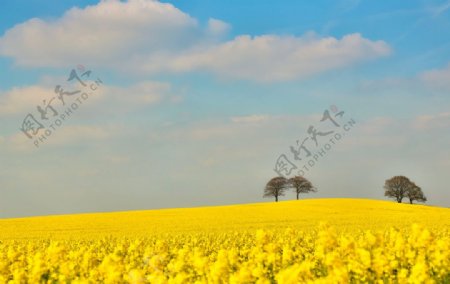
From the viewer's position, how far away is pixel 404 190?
88000mm

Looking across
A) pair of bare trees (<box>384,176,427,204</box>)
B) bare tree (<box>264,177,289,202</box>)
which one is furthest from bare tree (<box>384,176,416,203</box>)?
bare tree (<box>264,177,289,202</box>)

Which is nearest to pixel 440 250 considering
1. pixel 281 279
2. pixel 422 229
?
pixel 422 229

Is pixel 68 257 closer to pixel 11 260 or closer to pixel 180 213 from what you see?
pixel 11 260

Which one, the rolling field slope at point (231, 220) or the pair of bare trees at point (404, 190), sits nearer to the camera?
the rolling field slope at point (231, 220)

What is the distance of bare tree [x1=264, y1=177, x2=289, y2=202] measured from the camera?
289ft

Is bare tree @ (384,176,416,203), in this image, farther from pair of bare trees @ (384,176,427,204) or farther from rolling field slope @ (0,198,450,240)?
rolling field slope @ (0,198,450,240)

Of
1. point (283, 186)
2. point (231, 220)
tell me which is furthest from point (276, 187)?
point (231, 220)

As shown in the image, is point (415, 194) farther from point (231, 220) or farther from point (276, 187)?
point (231, 220)

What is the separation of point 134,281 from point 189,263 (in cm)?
283

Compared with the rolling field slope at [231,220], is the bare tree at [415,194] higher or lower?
higher

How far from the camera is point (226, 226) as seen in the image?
38250 mm

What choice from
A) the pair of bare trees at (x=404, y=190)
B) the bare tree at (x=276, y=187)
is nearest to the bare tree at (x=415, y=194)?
the pair of bare trees at (x=404, y=190)

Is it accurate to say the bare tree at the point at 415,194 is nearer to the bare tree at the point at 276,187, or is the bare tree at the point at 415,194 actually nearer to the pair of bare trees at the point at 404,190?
the pair of bare trees at the point at 404,190

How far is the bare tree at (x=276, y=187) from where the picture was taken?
A: 289ft
